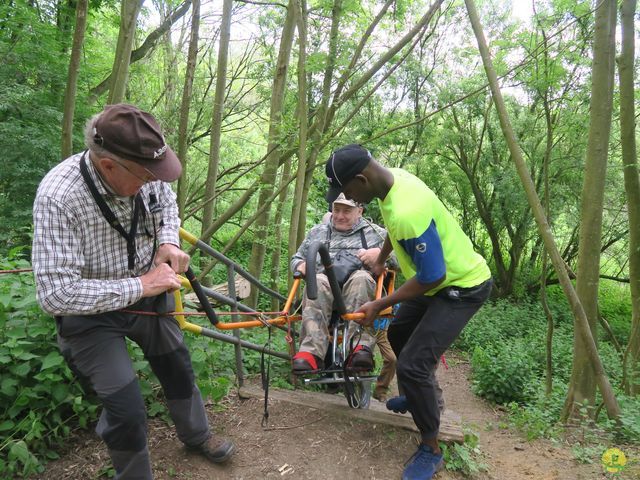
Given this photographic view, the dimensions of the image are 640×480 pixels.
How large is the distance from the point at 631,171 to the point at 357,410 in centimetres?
482

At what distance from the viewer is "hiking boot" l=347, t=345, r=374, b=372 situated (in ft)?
10.8

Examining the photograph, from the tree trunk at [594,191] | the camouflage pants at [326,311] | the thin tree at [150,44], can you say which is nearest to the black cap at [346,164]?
the camouflage pants at [326,311]

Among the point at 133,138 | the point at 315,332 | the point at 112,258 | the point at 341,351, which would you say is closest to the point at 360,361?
the point at 341,351

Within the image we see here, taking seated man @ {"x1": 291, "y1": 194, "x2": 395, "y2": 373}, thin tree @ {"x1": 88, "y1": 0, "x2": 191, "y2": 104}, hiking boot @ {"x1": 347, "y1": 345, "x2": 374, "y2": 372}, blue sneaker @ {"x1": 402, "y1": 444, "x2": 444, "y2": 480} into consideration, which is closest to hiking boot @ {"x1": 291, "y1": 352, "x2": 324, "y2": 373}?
seated man @ {"x1": 291, "y1": 194, "x2": 395, "y2": 373}

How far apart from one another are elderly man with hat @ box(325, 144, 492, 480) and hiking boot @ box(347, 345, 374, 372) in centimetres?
31

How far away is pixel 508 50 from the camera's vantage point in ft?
30.9

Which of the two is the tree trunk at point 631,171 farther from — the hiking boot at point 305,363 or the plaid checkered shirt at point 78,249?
the plaid checkered shirt at point 78,249

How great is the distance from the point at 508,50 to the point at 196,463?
30.2ft

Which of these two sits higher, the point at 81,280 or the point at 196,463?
the point at 81,280

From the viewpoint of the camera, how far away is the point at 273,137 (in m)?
6.05

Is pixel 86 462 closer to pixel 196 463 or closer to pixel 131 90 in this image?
pixel 196 463

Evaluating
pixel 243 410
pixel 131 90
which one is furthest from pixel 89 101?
pixel 243 410

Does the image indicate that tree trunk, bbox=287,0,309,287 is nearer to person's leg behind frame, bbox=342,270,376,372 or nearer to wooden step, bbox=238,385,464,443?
person's leg behind frame, bbox=342,270,376,372

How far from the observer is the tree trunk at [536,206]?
4.09 m
